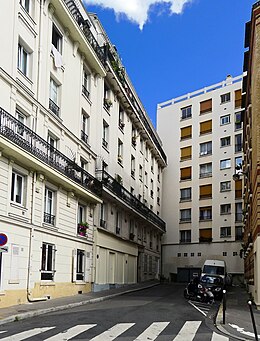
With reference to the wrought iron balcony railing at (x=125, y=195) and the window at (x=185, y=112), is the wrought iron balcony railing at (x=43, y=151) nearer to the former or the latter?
the wrought iron balcony railing at (x=125, y=195)

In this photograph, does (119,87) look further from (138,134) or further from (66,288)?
(66,288)

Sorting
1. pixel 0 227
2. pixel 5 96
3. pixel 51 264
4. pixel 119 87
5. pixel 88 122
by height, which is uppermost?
pixel 119 87

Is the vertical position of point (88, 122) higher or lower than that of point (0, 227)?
higher

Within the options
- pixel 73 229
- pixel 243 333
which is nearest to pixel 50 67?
pixel 73 229

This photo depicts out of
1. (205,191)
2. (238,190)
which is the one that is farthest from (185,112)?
(238,190)

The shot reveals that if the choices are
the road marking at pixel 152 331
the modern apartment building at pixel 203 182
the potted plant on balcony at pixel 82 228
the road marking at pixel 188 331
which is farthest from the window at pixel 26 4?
the modern apartment building at pixel 203 182

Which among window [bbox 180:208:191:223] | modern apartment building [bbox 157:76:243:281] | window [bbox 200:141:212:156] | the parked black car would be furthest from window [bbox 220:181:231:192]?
the parked black car

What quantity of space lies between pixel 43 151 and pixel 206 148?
101 feet

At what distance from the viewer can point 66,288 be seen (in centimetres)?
2270

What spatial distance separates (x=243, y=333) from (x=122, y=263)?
21571mm

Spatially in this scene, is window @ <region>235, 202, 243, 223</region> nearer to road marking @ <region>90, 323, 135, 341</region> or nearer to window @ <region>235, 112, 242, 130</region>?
window @ <region>235, 112, 242, 130</region>

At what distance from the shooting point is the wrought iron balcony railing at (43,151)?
56.0 ft

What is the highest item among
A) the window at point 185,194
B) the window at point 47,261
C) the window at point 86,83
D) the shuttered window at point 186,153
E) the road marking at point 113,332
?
the shuttered window at point 186,153

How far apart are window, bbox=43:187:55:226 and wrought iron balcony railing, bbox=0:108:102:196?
1.08 m
